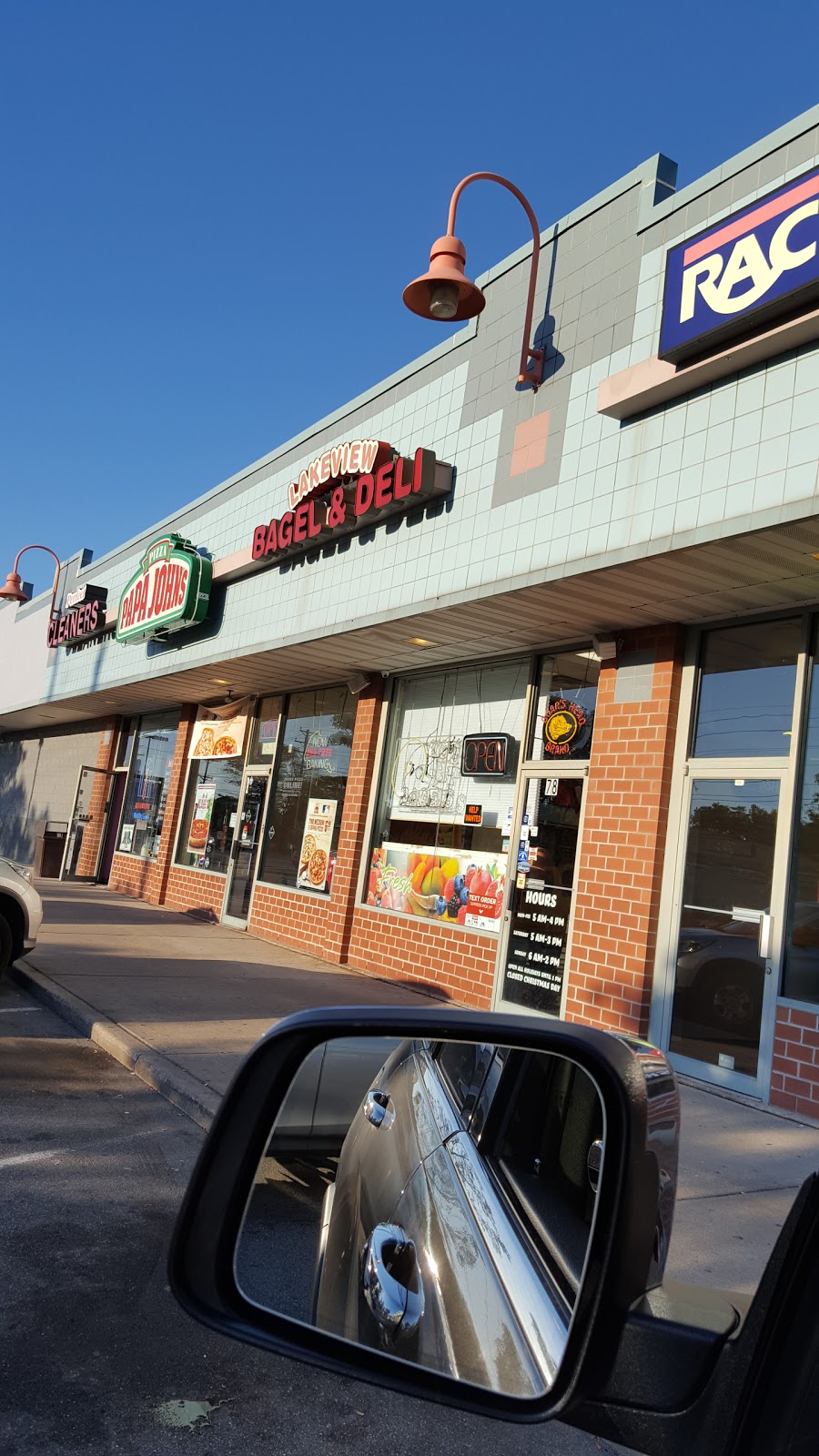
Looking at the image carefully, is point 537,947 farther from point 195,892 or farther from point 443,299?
point 195,892

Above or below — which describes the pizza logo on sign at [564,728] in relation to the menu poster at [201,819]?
above

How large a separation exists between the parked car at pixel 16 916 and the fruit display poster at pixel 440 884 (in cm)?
414

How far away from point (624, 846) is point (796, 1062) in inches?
85.6

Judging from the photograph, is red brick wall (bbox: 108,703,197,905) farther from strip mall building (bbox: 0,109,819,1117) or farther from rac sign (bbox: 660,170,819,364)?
rac sign (bbox: 660,170,819,364)

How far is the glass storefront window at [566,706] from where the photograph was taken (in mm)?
9398

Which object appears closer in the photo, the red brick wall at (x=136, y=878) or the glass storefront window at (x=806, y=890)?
the glass storefront window at (x=806, y=890)

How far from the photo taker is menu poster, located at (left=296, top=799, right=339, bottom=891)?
13055mm

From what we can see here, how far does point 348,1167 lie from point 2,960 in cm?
744

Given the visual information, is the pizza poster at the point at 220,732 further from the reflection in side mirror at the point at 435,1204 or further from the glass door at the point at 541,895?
the reflection in side mirror at the point at 435,1204

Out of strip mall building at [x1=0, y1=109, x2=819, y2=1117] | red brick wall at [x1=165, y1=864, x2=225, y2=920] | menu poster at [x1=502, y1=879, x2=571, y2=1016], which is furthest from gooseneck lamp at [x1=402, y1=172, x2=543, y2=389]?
red brick wall at [x1=165, y1=864, x2=225, y2=920]

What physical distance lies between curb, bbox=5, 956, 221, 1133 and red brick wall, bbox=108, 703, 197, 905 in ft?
27.3

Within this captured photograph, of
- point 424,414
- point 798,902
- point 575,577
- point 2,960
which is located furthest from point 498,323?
point 2,960

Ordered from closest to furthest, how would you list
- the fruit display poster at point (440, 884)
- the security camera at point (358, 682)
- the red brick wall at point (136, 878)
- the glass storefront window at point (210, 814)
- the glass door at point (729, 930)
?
the glass door at point (729, 930)
the fruit display poster at point (440, 884)
the security camera at point (358, 682)
the glass storefront window at point (210, 814)
the red brick wall at point (136, 878)

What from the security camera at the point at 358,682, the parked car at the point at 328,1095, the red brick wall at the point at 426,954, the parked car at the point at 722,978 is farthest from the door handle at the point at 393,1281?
the security camera at the point at 358,682
